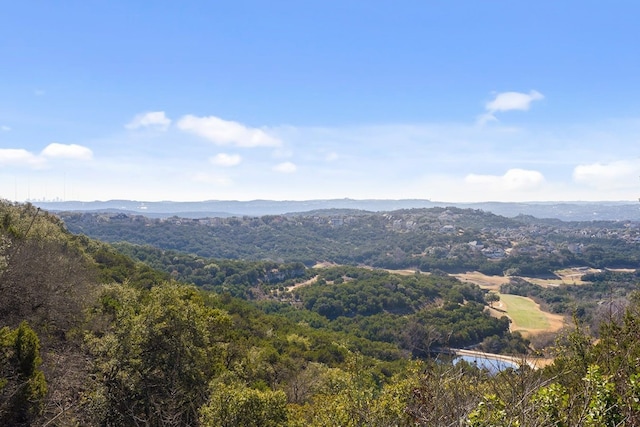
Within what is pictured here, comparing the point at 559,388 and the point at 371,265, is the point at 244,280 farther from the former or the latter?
the point at 559,388

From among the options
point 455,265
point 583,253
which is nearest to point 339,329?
point 455,265

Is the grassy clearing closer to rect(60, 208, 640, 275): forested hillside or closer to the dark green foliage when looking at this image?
rect(60, 208, 640, 275): forested hillside

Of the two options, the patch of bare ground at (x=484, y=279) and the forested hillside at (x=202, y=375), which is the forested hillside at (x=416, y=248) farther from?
the forested hillside at (x=202, y=375)

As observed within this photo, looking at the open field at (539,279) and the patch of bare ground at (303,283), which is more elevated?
the patch of bare ground at (303,283)

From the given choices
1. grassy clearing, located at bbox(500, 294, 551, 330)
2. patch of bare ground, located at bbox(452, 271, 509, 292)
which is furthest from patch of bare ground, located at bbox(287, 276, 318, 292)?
grassy clearing, located at bbox(500, 294, 551, 330)

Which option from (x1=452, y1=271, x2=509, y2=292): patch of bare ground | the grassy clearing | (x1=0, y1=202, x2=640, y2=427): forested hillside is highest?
(x1=0, y1=202, x2=640, y2=427): forested hillside

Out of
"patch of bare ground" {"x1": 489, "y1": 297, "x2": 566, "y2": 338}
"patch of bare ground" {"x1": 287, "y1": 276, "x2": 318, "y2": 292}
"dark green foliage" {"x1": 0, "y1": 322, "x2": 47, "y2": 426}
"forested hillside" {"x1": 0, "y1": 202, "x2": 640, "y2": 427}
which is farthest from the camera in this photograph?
"patch of bare ground" {"x1": 287, "y1": 276, "x2": 318, "y2": 292}

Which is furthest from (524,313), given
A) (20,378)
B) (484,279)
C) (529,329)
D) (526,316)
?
(20,378)

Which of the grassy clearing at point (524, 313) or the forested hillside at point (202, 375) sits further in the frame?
the grassy clearing at point (524, 313)

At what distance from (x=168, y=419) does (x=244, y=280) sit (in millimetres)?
84985

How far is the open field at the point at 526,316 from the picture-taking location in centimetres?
7119

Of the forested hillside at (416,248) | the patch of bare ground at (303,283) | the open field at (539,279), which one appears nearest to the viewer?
the patch of bare ground at (303,283)

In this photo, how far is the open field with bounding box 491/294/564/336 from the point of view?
71.2 m

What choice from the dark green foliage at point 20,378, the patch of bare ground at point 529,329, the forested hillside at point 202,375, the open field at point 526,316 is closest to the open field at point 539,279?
the open field at point 526,316
